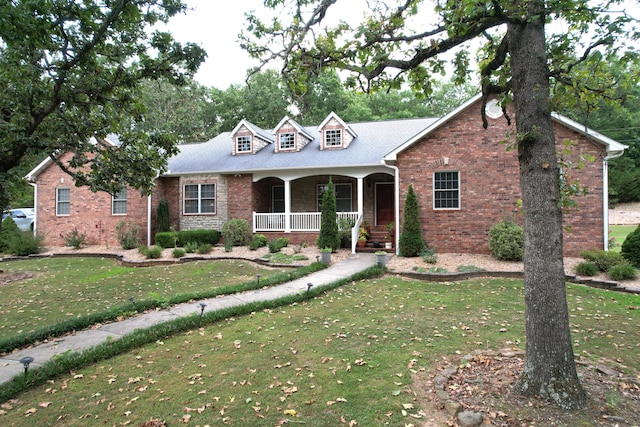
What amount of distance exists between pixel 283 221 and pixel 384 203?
4688 millimetres

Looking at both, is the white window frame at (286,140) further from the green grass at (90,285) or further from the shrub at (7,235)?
the shrub at (7,235)

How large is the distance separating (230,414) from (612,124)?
135ft

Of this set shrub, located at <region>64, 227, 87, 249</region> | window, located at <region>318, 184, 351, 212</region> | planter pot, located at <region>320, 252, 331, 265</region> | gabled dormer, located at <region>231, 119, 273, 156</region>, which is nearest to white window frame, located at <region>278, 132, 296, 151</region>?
gabled dormer, located at <region>231, 119, 273, 156</region>

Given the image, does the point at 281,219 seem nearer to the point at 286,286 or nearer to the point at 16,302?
the point at 286,286

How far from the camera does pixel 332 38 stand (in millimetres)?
4715

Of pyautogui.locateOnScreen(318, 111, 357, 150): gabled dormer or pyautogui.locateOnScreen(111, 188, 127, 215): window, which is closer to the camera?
pyautogui.locateOnScreen(318, 111, 357, 150): gabled dormer

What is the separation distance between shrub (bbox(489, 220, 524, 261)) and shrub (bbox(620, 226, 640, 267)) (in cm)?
249

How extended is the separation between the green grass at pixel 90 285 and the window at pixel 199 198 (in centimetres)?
454

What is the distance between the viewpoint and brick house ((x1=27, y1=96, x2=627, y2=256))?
12000 millimetres

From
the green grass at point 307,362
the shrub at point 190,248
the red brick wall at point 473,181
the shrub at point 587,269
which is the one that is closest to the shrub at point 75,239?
the shrub at point 190,248

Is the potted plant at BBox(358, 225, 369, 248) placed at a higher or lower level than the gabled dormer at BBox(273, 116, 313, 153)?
lower

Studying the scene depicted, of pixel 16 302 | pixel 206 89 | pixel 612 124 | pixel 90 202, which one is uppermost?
pixel 206 89

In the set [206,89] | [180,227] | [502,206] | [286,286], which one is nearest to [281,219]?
[180,227]

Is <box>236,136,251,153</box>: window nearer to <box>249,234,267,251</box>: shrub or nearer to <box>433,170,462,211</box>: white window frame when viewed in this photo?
<box>249,234,267,251</box>: shrub
